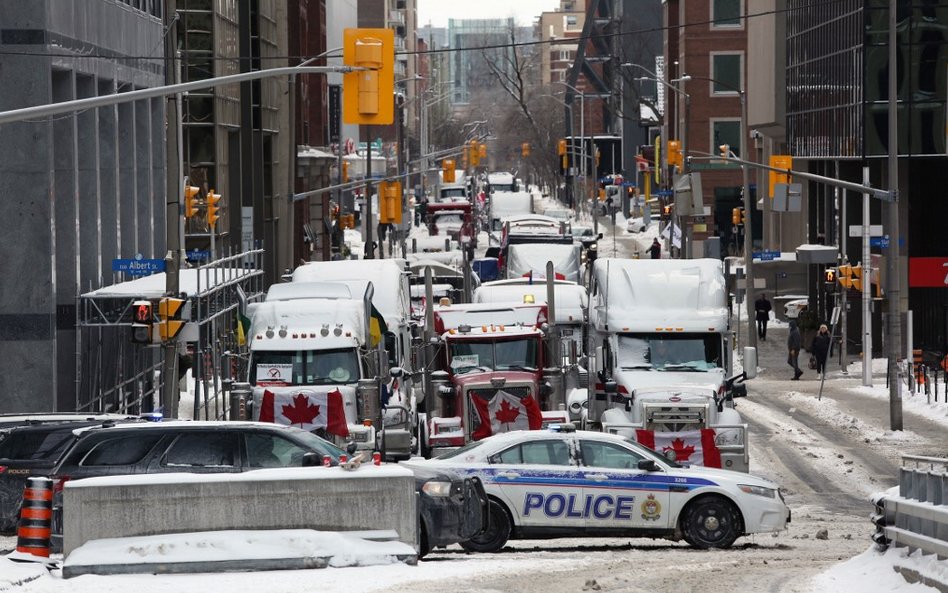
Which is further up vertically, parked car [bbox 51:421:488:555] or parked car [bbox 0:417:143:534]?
parked car [bbox 51:421:488:555]

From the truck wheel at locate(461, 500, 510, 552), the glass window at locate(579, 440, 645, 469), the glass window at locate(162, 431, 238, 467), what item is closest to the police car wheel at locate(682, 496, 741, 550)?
the glass window at locate(579, 440, 645, 469)

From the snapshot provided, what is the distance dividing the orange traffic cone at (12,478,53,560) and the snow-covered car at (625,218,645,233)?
91853 millimetres

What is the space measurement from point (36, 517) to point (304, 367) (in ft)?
33.9

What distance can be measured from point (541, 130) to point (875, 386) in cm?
13851

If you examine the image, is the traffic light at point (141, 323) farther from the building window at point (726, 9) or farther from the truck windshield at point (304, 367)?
the building window at point (726, 9)

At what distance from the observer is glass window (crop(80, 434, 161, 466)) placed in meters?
17.9

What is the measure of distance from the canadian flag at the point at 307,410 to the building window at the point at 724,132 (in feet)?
252

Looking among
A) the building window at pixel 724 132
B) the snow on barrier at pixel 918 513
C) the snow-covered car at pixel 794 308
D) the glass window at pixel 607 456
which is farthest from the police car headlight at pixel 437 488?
the building window at pixel 724 132

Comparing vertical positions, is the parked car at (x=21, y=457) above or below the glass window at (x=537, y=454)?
below

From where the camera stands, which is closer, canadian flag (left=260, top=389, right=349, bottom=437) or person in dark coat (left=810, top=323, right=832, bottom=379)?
canadian flag (left=260, top=389, right=349, bottom=437)

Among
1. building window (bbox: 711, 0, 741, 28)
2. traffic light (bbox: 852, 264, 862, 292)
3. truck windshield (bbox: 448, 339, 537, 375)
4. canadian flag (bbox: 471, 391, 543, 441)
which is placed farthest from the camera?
building window (bbox: 711, 0, 741, 28)

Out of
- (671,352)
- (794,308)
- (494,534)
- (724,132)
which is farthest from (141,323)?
(724,132)

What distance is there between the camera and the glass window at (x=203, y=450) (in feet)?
58.6

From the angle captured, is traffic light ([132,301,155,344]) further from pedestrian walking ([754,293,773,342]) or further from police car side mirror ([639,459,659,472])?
pedestrian walking ([754,293,773,342])
